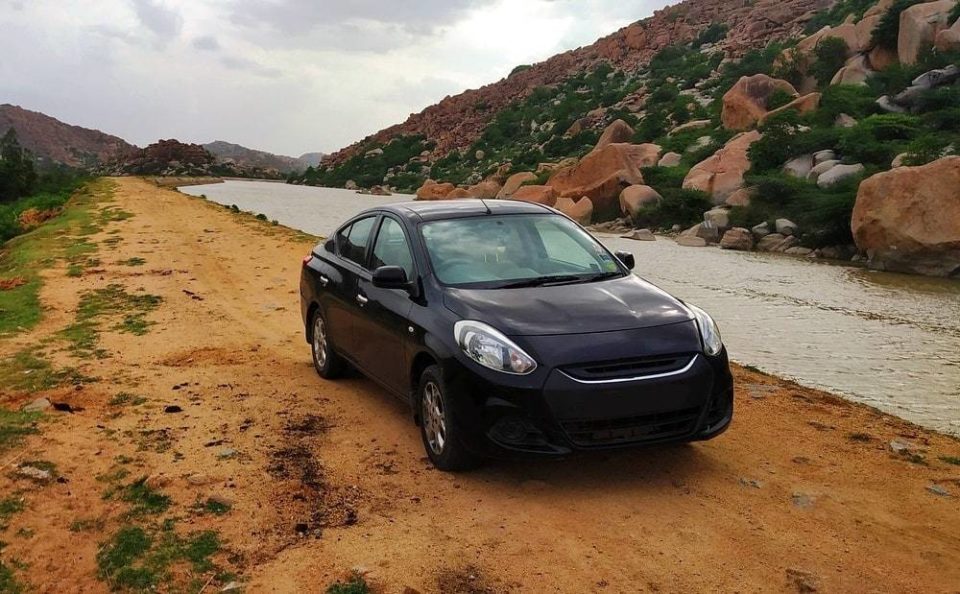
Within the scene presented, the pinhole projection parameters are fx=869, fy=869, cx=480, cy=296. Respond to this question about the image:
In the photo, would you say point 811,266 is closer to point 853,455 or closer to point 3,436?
point 853,455

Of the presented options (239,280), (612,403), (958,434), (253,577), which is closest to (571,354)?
(612,403)

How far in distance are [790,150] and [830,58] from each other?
18606 millimetres

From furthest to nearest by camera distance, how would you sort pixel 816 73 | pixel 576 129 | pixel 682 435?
pixel 576 129 < pixel 816 73 < pixel 682 435

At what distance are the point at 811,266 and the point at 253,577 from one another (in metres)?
18.9

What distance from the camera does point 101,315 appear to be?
35.0 feet

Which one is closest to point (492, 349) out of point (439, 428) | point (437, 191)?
point (439, 428)

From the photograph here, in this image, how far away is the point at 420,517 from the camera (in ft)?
15.2

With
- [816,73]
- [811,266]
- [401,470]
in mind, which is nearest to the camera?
[401,470]

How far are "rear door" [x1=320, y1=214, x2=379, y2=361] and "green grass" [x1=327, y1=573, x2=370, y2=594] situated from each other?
9.48 feet

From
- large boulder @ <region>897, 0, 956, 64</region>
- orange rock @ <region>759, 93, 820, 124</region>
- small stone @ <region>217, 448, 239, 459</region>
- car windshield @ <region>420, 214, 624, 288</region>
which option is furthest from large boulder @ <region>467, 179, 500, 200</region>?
small stone @ <region>217, 448, 239, 459</region>

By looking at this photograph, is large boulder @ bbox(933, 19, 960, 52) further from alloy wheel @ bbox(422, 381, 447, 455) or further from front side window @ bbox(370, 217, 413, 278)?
alloy wheel @ bbox(422, 381, 447, 455)

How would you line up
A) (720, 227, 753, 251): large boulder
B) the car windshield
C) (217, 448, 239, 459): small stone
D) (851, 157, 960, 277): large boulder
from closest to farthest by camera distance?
(217, 448, 239, 459): small stone → the car windshield → (851, 157, 960, 277): large boulder → (720, 227, 753, 251): large boulder

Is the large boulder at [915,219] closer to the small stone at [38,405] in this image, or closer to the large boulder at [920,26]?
the small stone at [38,405]

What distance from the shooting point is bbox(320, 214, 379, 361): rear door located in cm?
678
